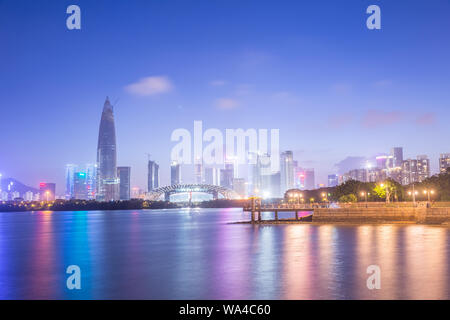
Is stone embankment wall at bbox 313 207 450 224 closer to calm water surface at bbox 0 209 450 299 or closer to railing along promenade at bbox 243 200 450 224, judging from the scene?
railing along promenade at bbox 243 200 450 224

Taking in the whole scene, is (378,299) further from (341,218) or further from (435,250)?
(341,218)

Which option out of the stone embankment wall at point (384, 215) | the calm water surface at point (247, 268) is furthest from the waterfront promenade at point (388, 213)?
the calm water surface at point (247, 268)

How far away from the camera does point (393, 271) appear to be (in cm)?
2933

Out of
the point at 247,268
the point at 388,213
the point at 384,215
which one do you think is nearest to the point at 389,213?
the point at 388,213

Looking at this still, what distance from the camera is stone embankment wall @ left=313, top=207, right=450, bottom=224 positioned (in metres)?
59.2

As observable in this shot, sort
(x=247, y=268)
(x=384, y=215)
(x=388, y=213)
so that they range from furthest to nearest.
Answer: (x=384, y=215)
(x=388, y=213)
(x=247, y=268)

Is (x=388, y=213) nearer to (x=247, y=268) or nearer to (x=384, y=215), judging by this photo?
(x=384, y=215)

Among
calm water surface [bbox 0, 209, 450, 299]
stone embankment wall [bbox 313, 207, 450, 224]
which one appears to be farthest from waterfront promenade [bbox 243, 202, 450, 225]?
calm water surface [bbox 0, 209, 450, 299]

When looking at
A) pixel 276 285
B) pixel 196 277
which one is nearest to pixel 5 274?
pixel 196 277

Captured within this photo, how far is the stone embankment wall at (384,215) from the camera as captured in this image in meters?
59.2

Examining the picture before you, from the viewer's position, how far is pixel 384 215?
65688 millimetres

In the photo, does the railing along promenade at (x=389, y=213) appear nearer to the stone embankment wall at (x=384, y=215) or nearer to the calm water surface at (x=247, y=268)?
the stone embankment wall at (x=384, y=215)

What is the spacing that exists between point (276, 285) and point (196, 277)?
6.23 metres

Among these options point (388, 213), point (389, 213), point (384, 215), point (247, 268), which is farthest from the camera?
point (384, 215)
